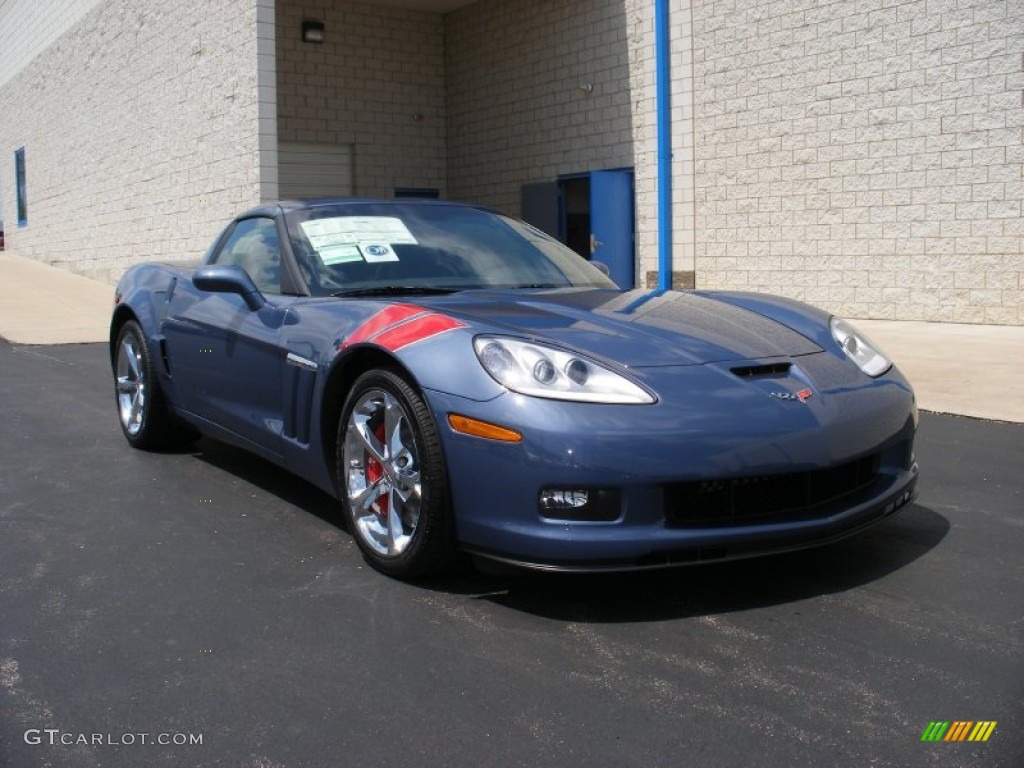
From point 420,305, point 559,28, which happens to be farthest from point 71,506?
point 559,28

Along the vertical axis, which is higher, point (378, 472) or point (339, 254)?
point (339, 254)

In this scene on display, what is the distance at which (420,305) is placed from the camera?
3877mm

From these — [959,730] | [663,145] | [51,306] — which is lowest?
[959,730]

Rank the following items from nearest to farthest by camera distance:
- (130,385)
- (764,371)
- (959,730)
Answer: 1. (959,730)
2. (764,371)
3. (130,385)

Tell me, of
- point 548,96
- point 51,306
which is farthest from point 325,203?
point 548,96

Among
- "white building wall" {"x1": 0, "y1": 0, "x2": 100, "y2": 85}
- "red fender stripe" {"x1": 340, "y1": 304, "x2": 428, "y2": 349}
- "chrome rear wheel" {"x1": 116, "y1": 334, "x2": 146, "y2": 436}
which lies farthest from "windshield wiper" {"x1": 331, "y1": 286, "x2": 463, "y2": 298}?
"white building wall" {"x1": 0, "y1": 0, "x2": 100, "y2": 85}

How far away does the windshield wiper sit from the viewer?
4270 millimetres

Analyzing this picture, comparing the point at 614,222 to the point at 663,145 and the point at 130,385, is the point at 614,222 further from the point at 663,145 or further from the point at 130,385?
the point at 130,385

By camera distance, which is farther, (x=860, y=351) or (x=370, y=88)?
(x=370, y=88)

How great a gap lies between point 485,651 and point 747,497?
0.89 m

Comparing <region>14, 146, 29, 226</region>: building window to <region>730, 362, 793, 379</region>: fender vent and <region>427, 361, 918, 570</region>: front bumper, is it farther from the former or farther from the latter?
<region>730, 362, 793, 379</region>: fender vent

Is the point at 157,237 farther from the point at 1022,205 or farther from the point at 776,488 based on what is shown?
the point at 776,488

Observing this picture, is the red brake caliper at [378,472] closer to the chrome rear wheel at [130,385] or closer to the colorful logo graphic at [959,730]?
the colorful logo graphic at [959,730]

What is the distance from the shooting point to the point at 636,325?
12.4ft
